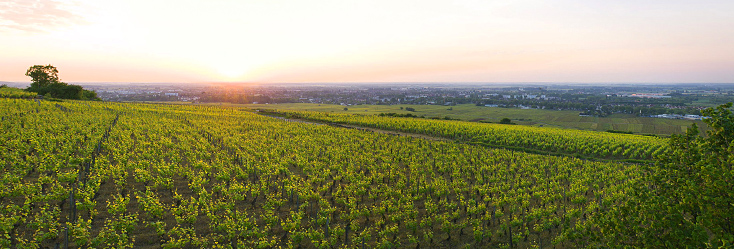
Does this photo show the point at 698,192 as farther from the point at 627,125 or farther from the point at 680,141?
the point at 627,125

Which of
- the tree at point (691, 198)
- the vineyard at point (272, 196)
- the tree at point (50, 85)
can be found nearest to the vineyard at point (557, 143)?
the vineyard at point (272, 196)

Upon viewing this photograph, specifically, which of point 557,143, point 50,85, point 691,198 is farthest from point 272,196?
point 50,85

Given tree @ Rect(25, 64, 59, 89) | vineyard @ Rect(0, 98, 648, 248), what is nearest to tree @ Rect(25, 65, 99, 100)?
tree @ Rect(25, 64, 59, 89)

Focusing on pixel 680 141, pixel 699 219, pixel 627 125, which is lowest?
pixel 627 125

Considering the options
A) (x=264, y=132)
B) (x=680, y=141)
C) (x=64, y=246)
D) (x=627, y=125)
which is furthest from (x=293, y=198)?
(x=627, y=125)

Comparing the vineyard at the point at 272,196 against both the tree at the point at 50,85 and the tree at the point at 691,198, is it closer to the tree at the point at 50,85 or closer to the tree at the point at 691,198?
the tree at the point at 691,198

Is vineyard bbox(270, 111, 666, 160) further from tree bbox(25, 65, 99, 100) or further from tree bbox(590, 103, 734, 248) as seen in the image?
tree bbox(25, 65, 99, 100)

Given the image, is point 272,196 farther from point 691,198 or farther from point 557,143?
point 557,143
